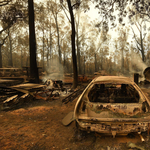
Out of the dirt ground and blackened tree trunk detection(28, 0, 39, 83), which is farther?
blackened tree trunk detection(28, 0, 39, 83)

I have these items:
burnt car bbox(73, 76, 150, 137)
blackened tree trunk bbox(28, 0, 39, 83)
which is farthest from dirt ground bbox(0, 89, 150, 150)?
blackened tree trunk bbox(28, 0, 39, 83)

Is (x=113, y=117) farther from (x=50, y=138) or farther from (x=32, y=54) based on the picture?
(x=32, y=54)

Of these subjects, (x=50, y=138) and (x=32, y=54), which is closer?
(x=50, y=138)

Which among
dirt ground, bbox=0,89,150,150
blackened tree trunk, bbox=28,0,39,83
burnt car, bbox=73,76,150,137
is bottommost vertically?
dirt ground, bbox=0,89,150,150

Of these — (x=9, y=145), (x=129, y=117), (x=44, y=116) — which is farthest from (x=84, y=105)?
(x=44, y=116)

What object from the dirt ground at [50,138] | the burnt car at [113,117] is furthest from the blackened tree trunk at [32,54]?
the burnt car at [113,117]

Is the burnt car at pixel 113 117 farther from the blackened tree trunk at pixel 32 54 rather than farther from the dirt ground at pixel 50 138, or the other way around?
the blackened tree trunk at pixel 32 54

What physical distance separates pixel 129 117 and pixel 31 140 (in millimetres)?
2405

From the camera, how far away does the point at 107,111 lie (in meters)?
2.94

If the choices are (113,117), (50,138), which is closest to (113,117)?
(113,117)

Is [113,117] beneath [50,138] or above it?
above

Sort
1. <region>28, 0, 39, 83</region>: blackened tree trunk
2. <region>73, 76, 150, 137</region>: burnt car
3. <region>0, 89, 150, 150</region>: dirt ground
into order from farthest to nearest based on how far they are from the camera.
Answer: <region>28, 0, 39, 83</region>: blackened tree trunk < <region>0, 89, 150, 150</region>: dirt ground < <region>73, 76, 150, 137</region>: burnt car

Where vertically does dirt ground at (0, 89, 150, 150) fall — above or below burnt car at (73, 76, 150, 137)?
below

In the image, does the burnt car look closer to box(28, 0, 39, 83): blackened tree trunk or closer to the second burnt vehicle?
the second burnt vehicle
